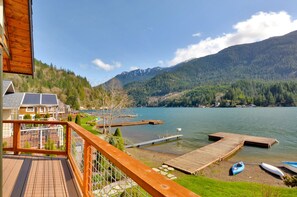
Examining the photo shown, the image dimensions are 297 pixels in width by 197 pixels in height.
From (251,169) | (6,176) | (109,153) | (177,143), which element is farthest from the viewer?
(177,143)

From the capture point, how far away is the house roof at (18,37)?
3.44 m

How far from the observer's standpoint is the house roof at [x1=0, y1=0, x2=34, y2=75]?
3443 millimetres

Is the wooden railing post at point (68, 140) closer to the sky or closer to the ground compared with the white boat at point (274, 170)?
closer to the sky

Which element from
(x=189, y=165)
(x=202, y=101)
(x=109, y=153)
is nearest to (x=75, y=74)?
(x=202, y=101)

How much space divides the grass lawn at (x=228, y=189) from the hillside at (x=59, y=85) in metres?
57.5

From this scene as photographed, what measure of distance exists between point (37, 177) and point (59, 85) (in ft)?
308

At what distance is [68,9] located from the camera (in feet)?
53.5

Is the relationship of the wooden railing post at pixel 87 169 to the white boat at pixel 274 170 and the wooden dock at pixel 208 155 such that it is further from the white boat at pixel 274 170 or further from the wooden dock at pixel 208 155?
the white boat at pixel 274 170

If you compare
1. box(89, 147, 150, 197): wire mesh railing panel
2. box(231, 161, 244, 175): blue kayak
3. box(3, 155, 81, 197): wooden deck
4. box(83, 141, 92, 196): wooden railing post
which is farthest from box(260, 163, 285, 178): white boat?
box(83, 141, 92, 196): wooden railing post

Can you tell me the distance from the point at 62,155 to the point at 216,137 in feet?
69.6

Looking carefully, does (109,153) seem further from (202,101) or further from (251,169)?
(202,101)

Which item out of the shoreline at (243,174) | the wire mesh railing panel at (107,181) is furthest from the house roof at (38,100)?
the wire mesh railing panel at (107,181)

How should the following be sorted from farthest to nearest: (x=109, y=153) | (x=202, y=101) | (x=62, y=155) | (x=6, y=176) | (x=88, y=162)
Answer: (x=202, y=101) → (x=62, y=155) → (x=6, y=176) → (x=88, y=162) → (x=109, y=153)

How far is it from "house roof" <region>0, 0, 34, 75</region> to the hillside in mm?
60021
